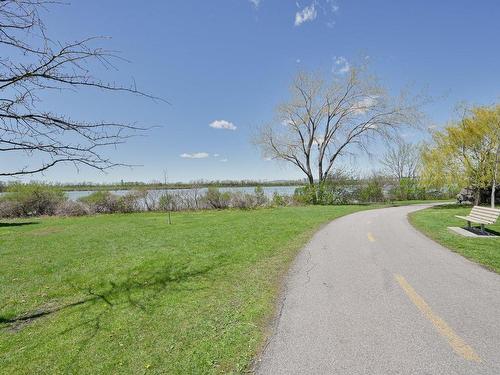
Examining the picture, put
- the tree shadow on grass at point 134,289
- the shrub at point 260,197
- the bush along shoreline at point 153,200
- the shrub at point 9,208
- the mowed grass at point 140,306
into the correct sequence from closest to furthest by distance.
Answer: the mowed grass at point 140,306, the tree shadow on grass at point 134,289, the shrub at point 9,208, the bush along shoreline at point 153,200, the shrub at point 260,197

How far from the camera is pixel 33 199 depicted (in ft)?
85.7

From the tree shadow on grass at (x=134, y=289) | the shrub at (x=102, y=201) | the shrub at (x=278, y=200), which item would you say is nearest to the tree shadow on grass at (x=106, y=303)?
the tree shadow on grass at (x=134, y=289)

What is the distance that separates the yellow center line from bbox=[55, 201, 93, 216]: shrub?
26.8 metres

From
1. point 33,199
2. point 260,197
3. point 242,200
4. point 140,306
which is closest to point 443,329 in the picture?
point 140,306

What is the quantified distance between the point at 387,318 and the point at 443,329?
2.06ft

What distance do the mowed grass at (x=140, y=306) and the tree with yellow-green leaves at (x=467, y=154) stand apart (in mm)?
20002

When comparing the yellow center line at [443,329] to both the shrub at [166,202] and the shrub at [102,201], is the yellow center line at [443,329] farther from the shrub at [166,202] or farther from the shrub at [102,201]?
the shrub at [102,201]

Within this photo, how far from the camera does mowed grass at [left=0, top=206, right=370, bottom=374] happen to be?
3.25 meters

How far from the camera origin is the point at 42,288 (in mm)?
6156

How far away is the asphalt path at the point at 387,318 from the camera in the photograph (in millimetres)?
2996

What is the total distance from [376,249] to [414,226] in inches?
217

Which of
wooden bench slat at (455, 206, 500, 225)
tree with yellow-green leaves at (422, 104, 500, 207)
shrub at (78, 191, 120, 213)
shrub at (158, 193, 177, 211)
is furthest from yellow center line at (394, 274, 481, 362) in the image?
shrub at (78, 191, 120, 213)

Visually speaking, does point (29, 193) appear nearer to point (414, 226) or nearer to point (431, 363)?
point (414, 226)

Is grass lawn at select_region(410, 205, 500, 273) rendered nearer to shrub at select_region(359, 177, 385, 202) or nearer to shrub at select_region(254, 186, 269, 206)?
shrub at select_region(254, 186, 269, 206)
